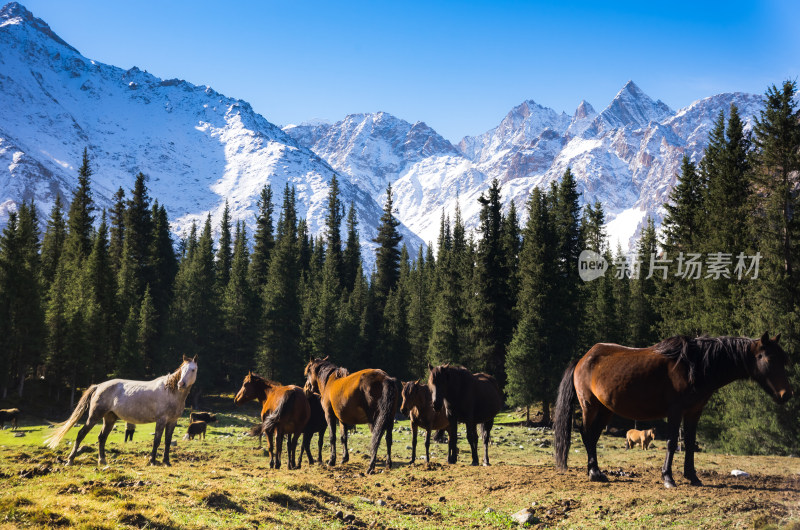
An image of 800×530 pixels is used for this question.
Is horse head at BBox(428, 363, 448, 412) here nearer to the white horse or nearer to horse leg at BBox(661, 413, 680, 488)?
horse leg at BBox(661, 413, 680, 488)

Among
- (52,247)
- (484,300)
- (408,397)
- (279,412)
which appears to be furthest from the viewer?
(52,247)

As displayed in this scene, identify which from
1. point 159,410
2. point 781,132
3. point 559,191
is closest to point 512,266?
point 559,191

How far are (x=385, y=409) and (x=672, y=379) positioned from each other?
820cm

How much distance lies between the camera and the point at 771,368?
9.60 m

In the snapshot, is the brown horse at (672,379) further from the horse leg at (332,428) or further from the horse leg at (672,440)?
the horse leg at (332,428)

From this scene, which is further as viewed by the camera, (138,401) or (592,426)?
(138,401)

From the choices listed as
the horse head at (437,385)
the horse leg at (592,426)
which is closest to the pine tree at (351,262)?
the horse head at (437,385)

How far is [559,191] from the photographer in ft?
191

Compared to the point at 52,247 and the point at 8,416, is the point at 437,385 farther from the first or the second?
the point at 52,247

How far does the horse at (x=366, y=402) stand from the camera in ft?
51.3

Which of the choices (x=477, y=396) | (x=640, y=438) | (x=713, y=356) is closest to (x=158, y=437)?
(x=477, y=396)

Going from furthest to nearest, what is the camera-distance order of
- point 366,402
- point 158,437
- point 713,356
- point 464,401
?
point 464,401
point 366,402
point 158,437
point 713,356

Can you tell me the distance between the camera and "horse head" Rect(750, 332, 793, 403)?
9.49 m

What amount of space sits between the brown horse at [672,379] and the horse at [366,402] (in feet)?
20.1
